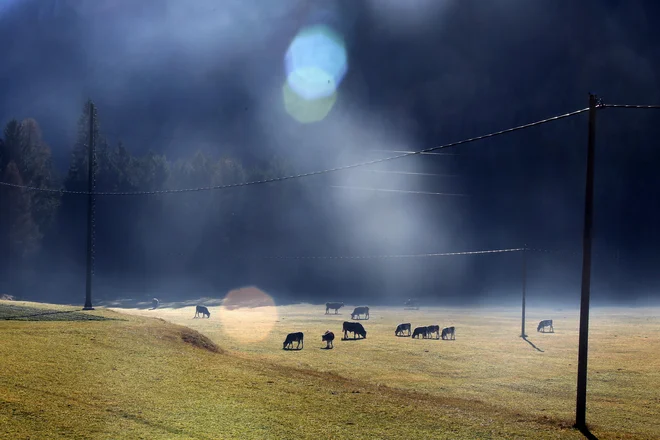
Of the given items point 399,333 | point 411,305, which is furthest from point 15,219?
point 399,333

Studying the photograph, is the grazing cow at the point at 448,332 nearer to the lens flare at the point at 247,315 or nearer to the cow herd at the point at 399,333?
the cow herd at the point at 399,333

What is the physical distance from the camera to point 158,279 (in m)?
110

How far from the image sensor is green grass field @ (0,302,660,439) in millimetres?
17016

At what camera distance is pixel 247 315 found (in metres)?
72.6

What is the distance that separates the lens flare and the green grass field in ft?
17.9

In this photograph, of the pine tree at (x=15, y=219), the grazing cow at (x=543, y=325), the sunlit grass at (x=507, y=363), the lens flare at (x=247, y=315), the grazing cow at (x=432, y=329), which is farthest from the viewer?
the pine tree at (x=15, y=219)

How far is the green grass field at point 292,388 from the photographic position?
670 inches

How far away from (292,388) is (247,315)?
51.2 m

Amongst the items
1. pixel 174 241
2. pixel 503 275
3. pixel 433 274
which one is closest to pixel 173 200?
pixel 174 241

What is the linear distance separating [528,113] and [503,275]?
61.8 m

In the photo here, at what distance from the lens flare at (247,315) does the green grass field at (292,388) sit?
547 cm

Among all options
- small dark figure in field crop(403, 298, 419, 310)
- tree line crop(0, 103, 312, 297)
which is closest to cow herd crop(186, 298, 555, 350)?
small dark figure in field crop(403, 298, 419, 310)

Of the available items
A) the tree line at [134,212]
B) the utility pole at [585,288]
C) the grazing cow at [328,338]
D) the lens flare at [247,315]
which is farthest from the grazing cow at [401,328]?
the tree line at [134,212]

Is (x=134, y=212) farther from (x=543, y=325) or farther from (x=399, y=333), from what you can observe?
(x=543, y=325)
